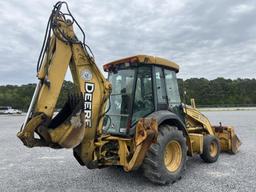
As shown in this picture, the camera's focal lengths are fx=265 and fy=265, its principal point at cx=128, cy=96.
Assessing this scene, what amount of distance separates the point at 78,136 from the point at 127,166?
1.08m

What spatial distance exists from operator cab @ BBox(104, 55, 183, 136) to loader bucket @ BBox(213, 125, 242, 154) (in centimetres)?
263

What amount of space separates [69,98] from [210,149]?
3939mm

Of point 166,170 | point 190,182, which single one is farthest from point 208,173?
point 166,170

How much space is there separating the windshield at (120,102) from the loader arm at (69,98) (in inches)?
29.0

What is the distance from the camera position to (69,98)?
14.1 feet

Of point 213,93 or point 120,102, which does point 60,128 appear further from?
point 213,93

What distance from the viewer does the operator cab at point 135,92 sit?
203 inches

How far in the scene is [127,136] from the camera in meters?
4.98

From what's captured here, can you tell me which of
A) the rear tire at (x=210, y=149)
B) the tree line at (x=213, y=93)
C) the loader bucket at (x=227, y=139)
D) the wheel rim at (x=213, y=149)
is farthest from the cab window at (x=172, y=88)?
the tree line at (x=213, y=93)

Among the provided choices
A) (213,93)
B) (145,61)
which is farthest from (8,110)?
(145,61)

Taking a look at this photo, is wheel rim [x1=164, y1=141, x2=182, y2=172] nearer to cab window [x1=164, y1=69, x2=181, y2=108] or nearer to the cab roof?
cab window [x1=164, y1=69, x2=181, y2=108]

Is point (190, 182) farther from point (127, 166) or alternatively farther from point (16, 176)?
point (16, 176)

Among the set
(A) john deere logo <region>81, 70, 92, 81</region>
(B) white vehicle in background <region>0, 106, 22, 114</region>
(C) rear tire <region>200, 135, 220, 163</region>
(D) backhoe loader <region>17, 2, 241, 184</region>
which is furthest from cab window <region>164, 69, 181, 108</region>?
(B) white vehicle in background <region>0, 106, 22, 114</region>

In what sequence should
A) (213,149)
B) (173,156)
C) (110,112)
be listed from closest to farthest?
(173,156), (110,112), (213,149)
